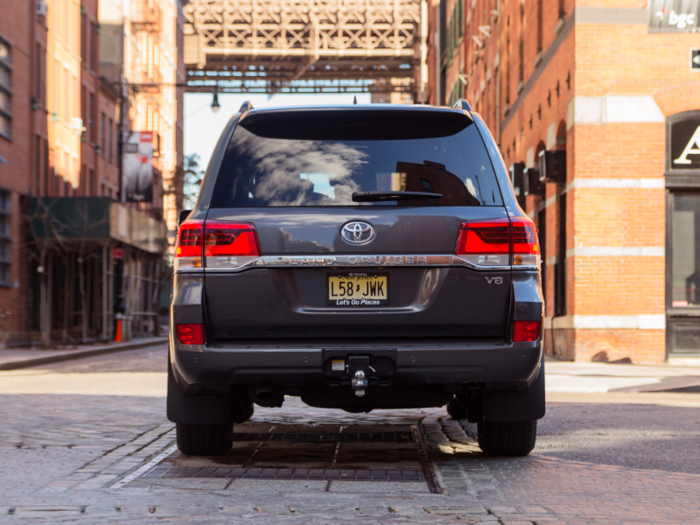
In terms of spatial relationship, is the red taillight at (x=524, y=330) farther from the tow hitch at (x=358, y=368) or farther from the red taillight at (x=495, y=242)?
the tow hitch at (x=358, y=368)

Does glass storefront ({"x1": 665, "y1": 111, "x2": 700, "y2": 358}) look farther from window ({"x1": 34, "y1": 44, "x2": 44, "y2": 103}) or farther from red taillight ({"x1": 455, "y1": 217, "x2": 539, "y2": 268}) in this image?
window ({"x1": 34, "y1": 44, "x2": 44, "y2": 103})

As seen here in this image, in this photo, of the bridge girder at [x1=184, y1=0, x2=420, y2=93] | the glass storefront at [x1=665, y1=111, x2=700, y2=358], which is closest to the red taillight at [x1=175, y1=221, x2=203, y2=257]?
the glass storefront at [x1=665, y1=111, x2=700, y2=358]

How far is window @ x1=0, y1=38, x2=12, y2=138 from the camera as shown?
1134 inches

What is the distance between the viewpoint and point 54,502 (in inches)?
212

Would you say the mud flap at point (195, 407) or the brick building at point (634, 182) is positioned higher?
the brick building at point (634, 182)

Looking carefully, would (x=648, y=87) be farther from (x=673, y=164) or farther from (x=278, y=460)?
(x=278, y=460)

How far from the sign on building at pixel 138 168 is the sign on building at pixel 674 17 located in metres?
22.5

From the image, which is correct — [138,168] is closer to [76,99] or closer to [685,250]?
[76,99]

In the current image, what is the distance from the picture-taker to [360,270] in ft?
19.2

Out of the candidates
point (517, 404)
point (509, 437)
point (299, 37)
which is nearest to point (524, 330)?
point (517, 404)

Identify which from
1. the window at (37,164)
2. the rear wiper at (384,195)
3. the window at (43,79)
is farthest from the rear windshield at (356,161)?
the window at (43,79)

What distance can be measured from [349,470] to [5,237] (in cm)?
2442

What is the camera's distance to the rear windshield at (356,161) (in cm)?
600

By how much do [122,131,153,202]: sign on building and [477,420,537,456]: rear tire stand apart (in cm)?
3250
